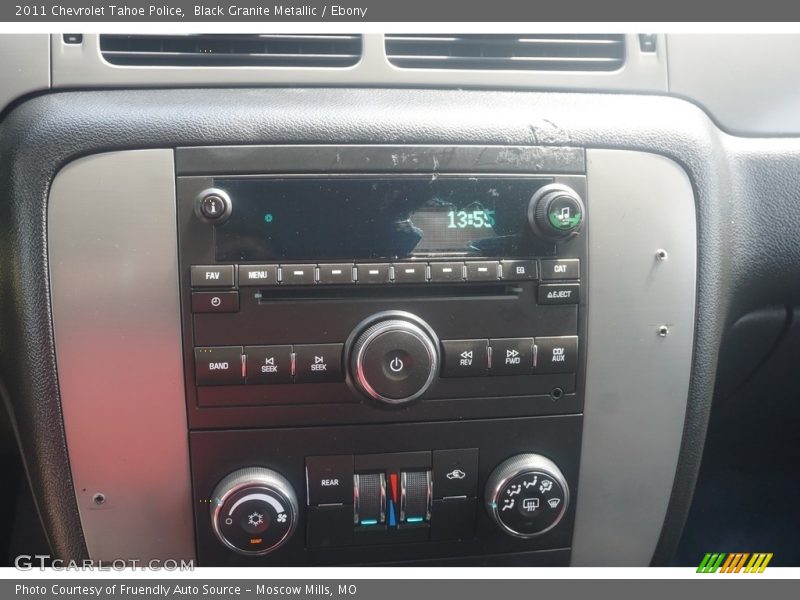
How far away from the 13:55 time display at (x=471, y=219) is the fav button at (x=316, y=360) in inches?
8.6

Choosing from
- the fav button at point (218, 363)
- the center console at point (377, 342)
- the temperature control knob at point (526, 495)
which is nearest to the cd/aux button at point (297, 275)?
the center console at point (377, 342)

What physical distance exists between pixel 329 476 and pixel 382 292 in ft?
0.87

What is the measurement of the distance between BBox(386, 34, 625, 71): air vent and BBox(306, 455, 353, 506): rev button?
55 centimetres

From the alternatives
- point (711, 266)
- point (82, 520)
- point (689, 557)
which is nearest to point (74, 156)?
point (82, 520)

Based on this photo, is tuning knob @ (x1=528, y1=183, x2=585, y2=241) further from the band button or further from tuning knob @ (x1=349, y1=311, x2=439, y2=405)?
the band button

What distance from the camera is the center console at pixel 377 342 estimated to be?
78cm

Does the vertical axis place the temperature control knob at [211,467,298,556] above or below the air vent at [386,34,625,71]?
below

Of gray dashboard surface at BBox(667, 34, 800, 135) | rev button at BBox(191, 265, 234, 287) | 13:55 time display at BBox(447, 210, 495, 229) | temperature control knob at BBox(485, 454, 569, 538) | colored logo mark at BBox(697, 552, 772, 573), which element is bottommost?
colored logo mark at BBox(697, 552, 772, 573)

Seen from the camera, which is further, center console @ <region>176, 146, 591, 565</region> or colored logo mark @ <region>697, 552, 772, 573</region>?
colored logo mark @ <region>697, 552, 772, 573</region>

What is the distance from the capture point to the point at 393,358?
79cm

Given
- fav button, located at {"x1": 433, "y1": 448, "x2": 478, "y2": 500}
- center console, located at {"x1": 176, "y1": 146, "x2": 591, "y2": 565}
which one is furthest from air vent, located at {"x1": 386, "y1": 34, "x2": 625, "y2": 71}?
fav button, located at {"x1": 433, "y1": 448, "x2": 478, "y2": 500}

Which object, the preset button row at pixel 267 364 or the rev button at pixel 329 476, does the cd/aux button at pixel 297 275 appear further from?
the rev button at pixel 329 476

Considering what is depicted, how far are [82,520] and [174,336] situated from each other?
30 cm

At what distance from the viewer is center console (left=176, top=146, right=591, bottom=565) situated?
0.78 metres
